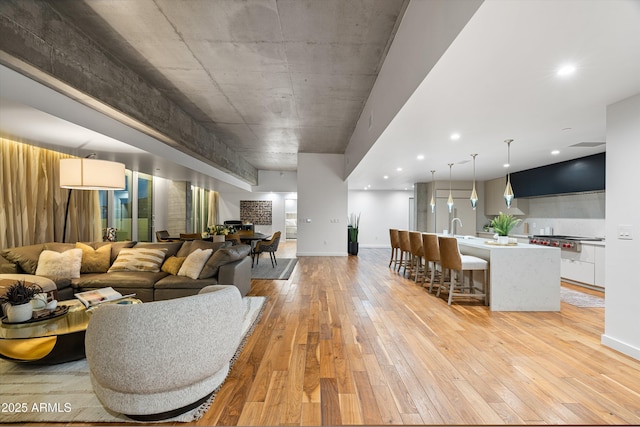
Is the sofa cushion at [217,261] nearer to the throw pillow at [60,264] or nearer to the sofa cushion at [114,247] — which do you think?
the sofa cushion at [114,247]

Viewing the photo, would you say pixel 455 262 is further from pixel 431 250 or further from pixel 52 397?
pixel 52 397

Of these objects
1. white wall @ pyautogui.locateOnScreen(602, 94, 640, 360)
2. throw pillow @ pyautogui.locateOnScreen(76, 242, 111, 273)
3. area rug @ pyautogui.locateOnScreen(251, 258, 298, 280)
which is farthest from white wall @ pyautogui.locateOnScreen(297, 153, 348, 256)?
white wall @ pyautogui.locateOnScreen(602, 94, 640, 360)

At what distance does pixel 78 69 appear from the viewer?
9.98 feet

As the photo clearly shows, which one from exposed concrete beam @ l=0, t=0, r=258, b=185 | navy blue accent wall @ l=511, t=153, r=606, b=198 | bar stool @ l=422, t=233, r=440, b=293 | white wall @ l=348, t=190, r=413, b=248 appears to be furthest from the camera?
white wall @ l=348, t=190, r=413, b=248

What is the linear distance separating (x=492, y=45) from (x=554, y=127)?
2566 millimetres

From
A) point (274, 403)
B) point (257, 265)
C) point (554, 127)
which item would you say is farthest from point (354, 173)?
point (274, 403)

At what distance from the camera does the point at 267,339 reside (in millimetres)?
2904

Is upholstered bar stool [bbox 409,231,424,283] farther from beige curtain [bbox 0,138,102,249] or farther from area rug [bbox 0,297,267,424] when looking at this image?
beige curtain [bbox 0,138,102,249]

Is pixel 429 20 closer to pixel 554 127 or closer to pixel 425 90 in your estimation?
pixel 425 90

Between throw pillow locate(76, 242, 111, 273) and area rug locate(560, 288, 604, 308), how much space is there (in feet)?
21.4

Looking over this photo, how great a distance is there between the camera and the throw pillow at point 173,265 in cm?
405

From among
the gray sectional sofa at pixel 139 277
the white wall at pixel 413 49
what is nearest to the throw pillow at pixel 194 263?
the gray sectional sofa at pixel 139 277

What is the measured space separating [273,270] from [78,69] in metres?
4.67

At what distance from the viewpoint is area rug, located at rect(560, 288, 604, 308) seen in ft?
13.6
